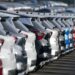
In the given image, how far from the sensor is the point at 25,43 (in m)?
12.1

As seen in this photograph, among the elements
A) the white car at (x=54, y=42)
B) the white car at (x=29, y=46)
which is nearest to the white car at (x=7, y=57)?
the white car at (x=29, y=46)

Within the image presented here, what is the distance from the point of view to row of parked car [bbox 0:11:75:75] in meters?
10.0

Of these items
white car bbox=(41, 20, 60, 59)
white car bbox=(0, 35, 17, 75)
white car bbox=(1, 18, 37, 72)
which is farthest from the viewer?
white car bbox=(41, 20, 60, 59)

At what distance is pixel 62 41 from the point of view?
18.2 m

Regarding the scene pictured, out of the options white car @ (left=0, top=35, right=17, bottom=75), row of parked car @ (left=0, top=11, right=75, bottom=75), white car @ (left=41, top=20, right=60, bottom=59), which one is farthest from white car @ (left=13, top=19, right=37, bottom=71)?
white car @ (left=41, top=20, right=60, bottom=59)

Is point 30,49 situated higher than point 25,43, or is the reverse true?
point 25,43

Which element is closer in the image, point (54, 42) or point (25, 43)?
point (25, 43)

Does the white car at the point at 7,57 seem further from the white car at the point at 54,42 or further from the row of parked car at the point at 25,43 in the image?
the white car at the point at 54,42

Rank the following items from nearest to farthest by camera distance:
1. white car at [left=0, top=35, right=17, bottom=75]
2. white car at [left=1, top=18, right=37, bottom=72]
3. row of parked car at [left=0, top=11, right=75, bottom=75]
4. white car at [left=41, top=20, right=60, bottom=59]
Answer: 1. white car at [left=0, top=35, right=17, bottom=75]
2. row of parked car at [left=0, top=11, right=75, bottom=75]
3. white car at [left=1, top=18, right=37, bottom=72]
4. white car at [left=41, top=20, right=60, bottom=59]

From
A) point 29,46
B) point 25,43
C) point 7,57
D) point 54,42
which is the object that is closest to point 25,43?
point 25,43

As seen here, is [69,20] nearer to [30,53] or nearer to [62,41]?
[62,41]

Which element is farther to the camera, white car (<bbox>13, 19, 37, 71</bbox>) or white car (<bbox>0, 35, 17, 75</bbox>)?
white car (<bbox>13, 19, 37, 71</bbox>)

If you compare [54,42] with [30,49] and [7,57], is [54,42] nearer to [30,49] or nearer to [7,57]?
[30,49]

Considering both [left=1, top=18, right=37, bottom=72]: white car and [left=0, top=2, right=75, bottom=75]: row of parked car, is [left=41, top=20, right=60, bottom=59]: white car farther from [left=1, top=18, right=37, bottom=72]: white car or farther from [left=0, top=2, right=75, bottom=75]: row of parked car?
[left=1, top=18, right=37, bottom=72]: white car
